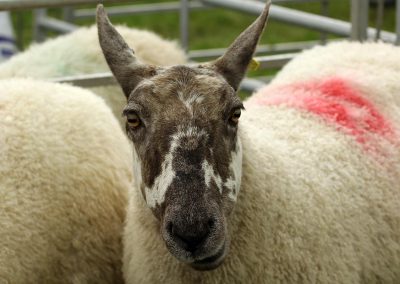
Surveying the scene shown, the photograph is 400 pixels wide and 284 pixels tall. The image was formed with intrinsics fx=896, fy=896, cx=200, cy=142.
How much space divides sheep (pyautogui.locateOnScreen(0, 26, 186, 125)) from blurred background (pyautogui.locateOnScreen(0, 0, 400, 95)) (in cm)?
54

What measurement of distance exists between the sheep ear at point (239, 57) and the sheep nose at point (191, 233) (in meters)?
0.77

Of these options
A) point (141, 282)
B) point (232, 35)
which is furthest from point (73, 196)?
point (232, 35)

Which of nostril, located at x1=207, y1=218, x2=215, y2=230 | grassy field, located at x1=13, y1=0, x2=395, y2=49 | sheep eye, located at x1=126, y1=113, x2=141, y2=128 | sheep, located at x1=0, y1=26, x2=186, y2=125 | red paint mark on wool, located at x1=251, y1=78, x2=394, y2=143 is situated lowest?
grassy field, located at x1=13, y1=0, x2=395, y2=49

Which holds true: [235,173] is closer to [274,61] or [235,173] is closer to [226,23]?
[274,61]

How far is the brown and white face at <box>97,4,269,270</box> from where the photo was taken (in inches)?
128

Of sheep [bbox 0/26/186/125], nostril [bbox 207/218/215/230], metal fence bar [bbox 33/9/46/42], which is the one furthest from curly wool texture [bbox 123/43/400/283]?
metal fence bar [bbox 33/9/46/42]

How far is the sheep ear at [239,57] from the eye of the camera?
3.76 meters

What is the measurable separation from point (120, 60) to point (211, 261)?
102 cm

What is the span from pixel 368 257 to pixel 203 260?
3.25 ft

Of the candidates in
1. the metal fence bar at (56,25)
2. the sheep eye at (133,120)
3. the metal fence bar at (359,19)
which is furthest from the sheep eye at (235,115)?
the metal fence bar at (56,25)

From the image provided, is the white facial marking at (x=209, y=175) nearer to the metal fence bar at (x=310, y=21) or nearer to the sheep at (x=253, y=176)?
the sheep at (x=253, y=176)

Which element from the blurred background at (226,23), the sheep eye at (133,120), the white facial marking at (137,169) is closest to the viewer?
the sheep eye at (133,120)

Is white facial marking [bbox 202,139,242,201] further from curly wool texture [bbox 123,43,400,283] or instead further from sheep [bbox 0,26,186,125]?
sheep [bbox 0,26,186,125]

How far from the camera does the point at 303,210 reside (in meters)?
3.84
